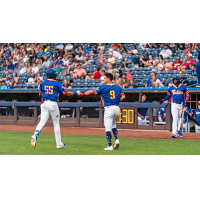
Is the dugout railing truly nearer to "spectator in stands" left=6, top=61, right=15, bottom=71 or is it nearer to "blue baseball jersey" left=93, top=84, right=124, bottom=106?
"spectator in stands" left=6, top=61, right=15, bottom=71

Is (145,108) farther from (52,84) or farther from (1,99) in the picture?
(1,99)

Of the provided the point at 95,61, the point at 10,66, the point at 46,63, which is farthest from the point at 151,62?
the point at 10,66

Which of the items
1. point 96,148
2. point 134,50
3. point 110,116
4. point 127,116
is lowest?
point 96,148

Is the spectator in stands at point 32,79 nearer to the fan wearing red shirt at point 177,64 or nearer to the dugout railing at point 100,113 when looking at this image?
the dugout railing at point 100,113

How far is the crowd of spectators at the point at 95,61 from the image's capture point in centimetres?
1361

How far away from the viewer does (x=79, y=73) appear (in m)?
15.2

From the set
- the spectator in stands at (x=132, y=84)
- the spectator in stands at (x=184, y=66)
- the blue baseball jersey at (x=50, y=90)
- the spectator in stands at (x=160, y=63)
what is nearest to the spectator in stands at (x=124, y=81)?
the spectator in stands at (x=132, y=84)

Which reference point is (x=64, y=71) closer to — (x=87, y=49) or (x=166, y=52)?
(x=87, y=49)

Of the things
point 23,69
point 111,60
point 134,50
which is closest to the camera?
point 134,50

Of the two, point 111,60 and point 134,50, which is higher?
point 134,50

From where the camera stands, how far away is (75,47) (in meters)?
17.6

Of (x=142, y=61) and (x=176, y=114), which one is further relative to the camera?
(x=142, y=61)

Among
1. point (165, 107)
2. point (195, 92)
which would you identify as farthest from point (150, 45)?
point (165, 107)

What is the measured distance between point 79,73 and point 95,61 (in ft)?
4.38
